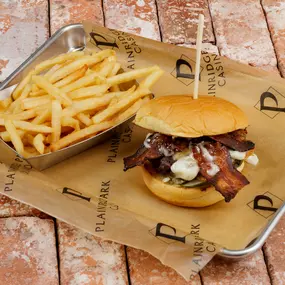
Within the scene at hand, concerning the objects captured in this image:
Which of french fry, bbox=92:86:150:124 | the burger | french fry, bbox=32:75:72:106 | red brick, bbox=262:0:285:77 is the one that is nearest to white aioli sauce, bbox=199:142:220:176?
the burger

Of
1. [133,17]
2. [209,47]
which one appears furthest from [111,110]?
[133,17]

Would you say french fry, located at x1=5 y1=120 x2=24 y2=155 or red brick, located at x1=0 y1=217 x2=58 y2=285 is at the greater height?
french fry, located at x1=5 y1=120 x2=24 y2=155

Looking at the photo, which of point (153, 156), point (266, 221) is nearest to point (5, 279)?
point (153, 156)

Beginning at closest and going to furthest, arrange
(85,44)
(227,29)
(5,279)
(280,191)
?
(5,279), (280,191), (85,44), (227,29)

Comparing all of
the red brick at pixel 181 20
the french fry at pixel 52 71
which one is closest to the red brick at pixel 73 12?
the red brick at pixel 181 20

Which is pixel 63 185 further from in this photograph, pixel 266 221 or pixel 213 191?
pixel 266 221

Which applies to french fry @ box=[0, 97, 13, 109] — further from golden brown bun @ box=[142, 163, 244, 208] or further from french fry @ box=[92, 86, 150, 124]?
golden brown bun @ box=[142, 163, 244, 208]

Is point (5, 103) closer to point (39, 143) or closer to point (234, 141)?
point (39, 143)

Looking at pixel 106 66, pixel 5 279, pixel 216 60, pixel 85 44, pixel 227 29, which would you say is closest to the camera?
pixel 5 279
